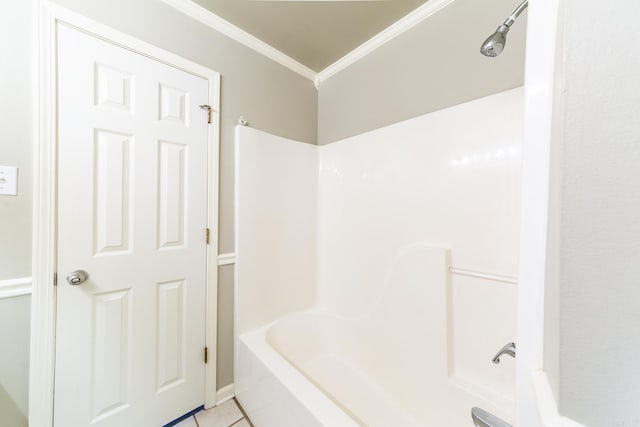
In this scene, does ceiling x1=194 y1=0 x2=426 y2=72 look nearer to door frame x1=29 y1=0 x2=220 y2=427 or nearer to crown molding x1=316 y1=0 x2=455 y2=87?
crown molding x1=316 y1=0 x2=455 y2=87

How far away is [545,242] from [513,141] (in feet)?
2.86

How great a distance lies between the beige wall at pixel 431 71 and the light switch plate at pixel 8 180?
1702 mm

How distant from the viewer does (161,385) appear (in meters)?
1.19

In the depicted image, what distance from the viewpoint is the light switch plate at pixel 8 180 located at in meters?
0.84

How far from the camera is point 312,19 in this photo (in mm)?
1357

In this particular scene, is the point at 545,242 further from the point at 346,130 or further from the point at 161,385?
the point at 161,385

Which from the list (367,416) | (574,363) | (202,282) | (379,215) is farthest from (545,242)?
(202,282)

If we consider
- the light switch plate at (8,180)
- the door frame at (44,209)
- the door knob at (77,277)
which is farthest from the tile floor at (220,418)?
the light switch plate at (8,180)

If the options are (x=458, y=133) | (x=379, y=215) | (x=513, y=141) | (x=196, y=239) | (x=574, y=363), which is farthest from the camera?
(x=379, y=215)

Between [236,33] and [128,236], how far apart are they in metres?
1.41

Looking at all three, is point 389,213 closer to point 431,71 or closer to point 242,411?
point 431,71

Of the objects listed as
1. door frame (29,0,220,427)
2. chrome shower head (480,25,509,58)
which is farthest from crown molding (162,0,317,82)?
chrome shower head (480,25,509,58)

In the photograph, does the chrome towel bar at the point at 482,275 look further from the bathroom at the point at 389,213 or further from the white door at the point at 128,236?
the white door at the point at 128,236

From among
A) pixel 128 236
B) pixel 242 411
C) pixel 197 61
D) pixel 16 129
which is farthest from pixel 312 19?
pixel 242 411
